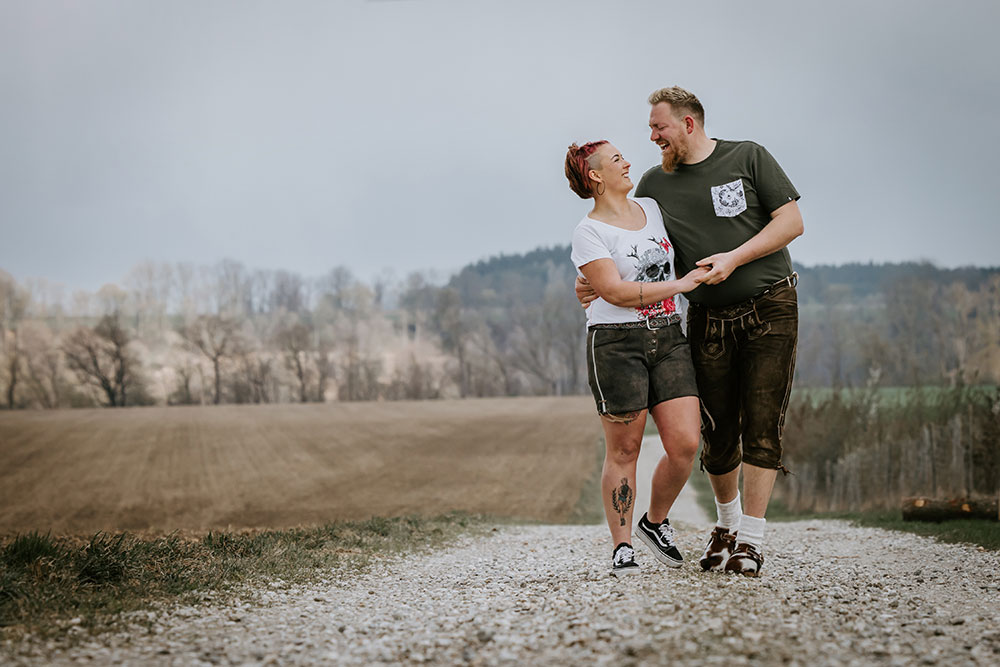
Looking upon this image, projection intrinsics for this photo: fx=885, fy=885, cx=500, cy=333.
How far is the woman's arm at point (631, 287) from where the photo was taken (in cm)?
458

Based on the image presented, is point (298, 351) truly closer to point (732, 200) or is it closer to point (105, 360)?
point (105, 360)

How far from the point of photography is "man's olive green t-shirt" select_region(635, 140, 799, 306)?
4852 millimetres

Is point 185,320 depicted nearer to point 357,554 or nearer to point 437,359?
point 437,359

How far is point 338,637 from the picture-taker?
3.73 meters


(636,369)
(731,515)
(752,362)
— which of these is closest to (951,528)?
(731,515)

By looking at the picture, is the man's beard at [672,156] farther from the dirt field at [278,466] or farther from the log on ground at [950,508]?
the dirt field at [278,466]

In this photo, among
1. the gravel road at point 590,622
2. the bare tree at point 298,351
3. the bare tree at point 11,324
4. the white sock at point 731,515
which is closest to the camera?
the gravel road at point 590,622

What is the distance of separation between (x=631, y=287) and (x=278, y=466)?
33.2m

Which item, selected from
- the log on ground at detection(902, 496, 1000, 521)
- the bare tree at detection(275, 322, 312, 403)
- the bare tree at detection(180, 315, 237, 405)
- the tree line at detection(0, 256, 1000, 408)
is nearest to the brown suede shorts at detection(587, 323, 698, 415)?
the log on ground at detection(902, 496, 1000, 521)

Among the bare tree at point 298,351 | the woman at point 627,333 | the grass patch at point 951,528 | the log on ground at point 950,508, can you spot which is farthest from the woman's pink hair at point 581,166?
the bare tree at point 298,351

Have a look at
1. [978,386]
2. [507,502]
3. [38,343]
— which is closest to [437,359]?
[38,343]

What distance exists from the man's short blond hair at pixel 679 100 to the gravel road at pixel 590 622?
2554 millimetres

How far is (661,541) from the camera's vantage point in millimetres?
5074

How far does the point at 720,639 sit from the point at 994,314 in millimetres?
70768
